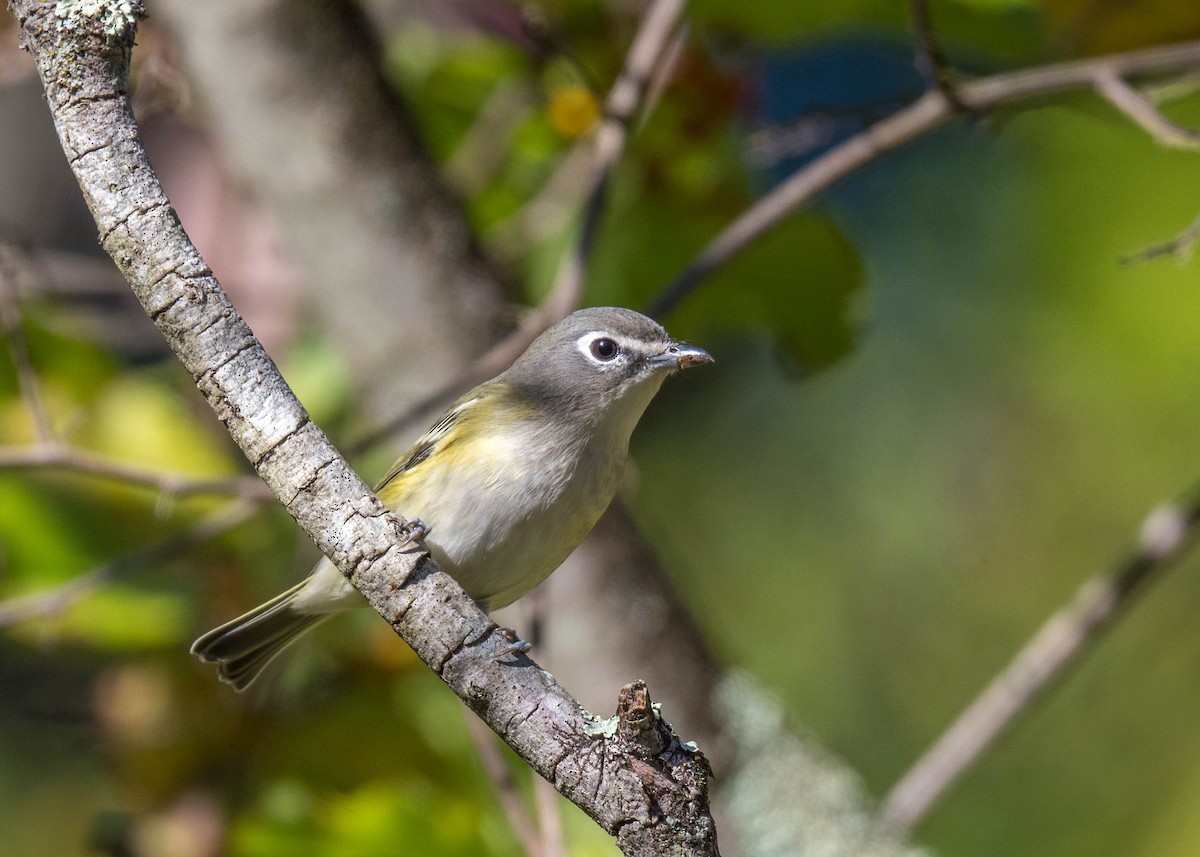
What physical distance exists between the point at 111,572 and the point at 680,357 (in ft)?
4.87

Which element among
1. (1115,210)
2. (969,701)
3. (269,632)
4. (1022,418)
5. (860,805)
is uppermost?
(269,632)

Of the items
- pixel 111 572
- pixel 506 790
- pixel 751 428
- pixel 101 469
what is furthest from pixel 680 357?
pixel 751 428

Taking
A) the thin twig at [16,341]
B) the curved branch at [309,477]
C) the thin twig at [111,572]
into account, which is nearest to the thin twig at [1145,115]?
the curved branch at [309,477]

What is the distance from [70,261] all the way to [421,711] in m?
1.87

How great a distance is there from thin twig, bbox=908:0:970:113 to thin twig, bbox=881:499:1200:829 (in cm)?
125

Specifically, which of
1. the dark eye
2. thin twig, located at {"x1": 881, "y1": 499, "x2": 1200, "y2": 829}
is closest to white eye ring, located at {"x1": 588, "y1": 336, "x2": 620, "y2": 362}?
the dark eye

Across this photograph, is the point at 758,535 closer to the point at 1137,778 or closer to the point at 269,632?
the point at 1137,778

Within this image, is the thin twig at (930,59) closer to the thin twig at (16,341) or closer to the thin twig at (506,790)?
the thin twig at (506,790)

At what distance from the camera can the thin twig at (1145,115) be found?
7.73 feet

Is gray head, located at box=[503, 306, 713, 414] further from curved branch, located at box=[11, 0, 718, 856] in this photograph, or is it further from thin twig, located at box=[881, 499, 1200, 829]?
thin twig, located at box=[881, 499, 1200, 829]

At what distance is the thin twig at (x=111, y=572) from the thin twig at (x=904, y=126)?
1.21 m

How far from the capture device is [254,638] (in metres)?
3.04

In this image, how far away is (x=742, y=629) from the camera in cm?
562

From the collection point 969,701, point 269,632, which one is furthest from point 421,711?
point 969,701
